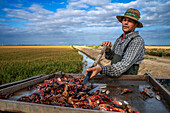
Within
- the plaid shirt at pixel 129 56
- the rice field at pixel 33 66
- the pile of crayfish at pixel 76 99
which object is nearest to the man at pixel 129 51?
the plaid shirt at pixel 129 56

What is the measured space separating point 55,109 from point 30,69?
10.7m

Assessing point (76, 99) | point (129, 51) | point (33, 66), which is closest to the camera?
point (76, 99)

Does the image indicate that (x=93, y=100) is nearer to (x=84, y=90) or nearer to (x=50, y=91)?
(x=84, y=90)

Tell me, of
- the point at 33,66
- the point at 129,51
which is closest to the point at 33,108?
the point at 129,51

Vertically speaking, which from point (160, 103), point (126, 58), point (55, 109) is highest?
point (126, 58)

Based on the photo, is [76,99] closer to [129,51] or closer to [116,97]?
[116,97]

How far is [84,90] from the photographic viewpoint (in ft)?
7.67

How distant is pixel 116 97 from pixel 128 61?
2.89 ft

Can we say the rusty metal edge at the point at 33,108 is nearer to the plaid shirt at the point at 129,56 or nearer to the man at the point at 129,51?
the man at the point at 129,51

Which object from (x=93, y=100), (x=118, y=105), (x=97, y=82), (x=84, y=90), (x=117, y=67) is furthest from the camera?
(x=97, y=82)

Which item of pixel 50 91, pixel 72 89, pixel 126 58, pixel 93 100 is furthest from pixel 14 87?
pixel 126 58

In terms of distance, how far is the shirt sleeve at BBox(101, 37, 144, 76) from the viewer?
2607 mm

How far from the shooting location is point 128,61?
2.69 metres

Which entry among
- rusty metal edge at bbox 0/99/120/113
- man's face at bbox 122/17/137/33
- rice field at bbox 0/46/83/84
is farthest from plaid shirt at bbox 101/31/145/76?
rice field at bbox 0/46/83/84
